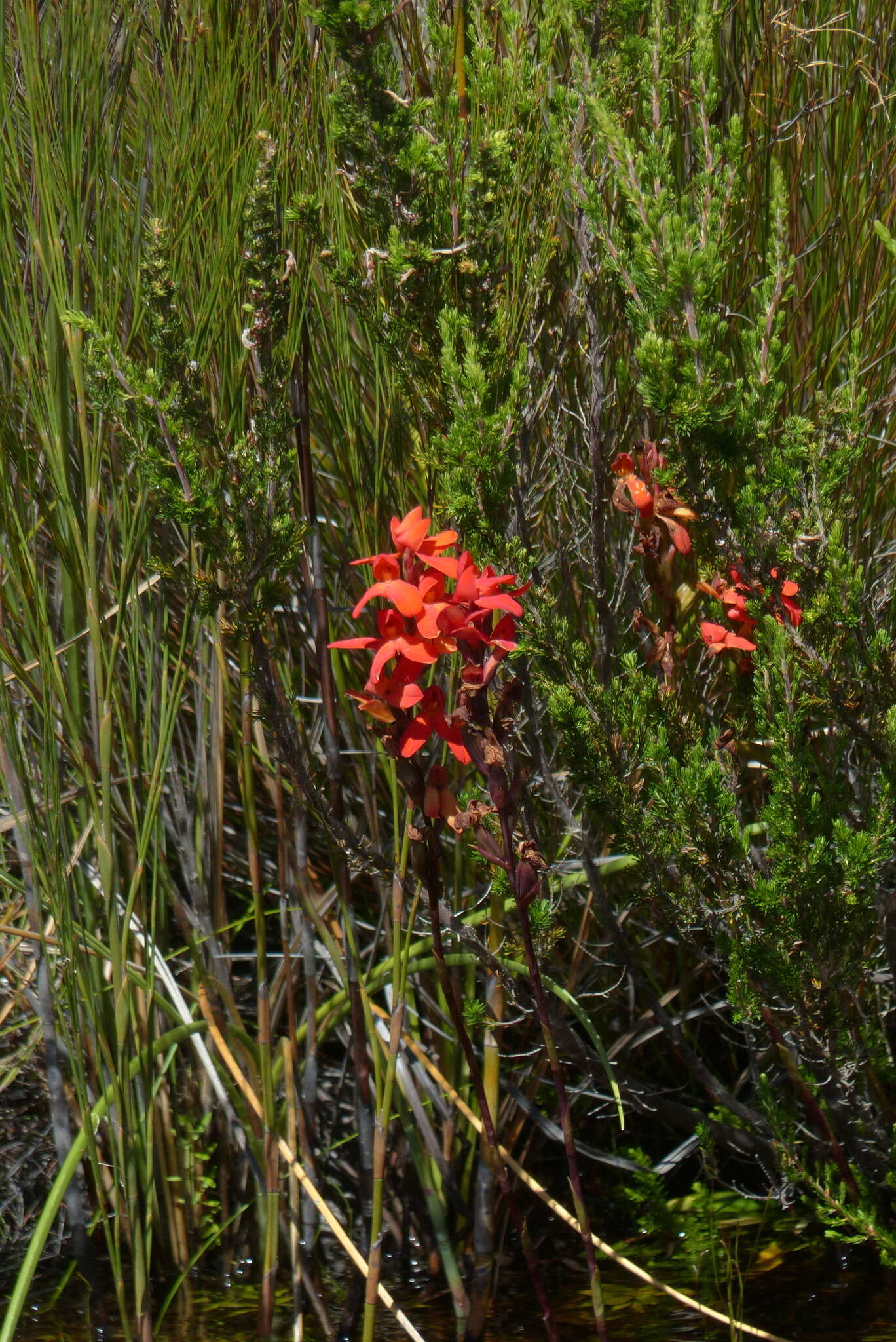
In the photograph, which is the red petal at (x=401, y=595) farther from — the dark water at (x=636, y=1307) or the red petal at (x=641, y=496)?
the dark water at (x=636, y=1307)

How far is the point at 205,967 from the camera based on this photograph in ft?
6.41

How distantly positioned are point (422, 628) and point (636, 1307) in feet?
4.43

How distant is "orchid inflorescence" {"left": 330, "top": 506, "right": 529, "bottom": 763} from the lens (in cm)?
132

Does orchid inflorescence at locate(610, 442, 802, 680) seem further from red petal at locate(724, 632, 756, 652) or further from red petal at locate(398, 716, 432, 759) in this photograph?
red petal at locate(398, 716, 432, 759)

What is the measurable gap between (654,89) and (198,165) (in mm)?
643

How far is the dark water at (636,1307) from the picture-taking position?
184 centimetres

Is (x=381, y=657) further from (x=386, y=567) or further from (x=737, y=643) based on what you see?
(x=737, y=643)

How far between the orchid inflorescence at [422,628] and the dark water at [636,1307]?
109cm

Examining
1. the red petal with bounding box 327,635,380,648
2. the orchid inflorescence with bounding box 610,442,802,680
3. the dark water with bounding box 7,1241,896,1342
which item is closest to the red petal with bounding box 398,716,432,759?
the red petal with bounding box 327,635,380,648

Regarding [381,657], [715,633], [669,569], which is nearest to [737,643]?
[715,633]

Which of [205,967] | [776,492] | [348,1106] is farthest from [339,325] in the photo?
[348,1106]

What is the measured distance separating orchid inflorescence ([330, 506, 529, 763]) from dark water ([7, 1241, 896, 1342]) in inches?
42.8

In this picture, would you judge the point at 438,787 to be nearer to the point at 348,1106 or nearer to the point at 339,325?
the point at 339,325

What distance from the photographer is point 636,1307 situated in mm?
1938
